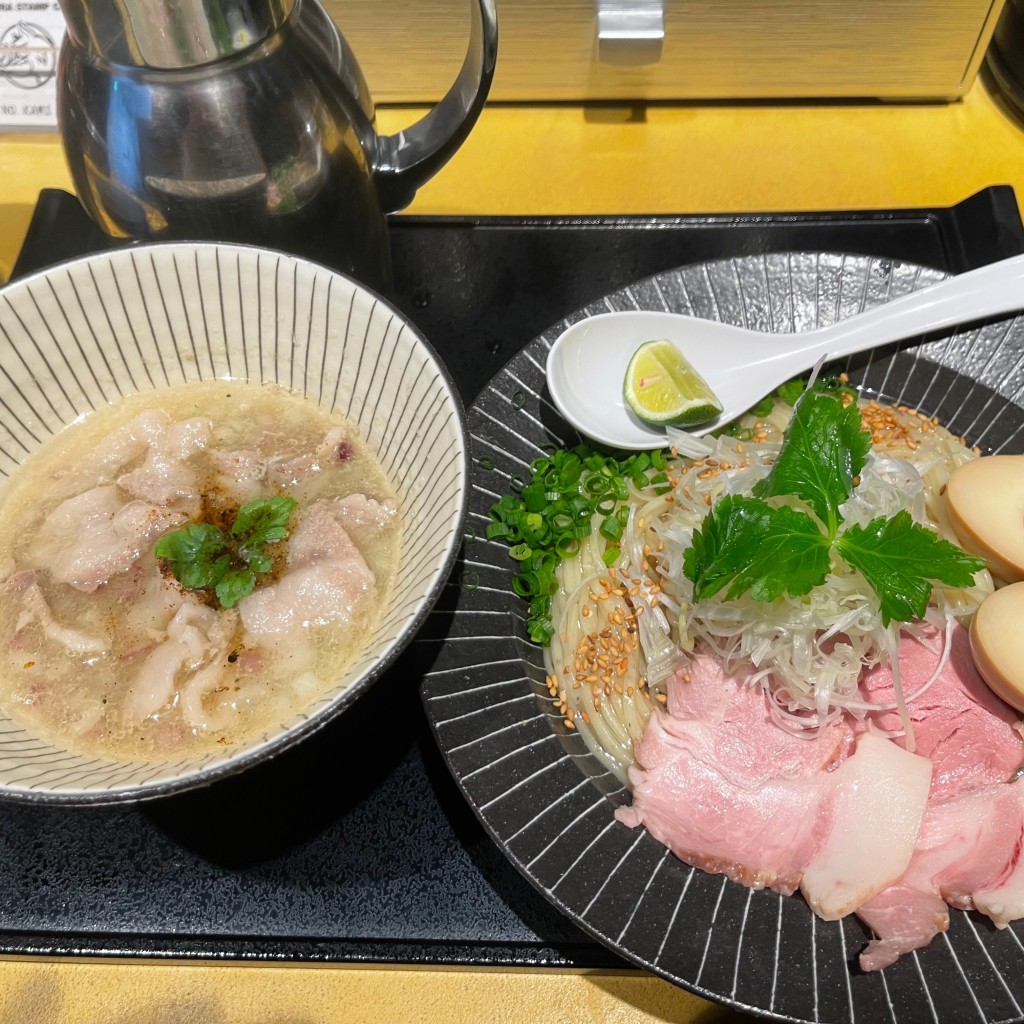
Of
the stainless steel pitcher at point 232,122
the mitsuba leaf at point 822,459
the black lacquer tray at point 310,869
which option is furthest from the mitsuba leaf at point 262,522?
the mitsuba leaf at point 822,459

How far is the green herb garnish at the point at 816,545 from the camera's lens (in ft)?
4.14

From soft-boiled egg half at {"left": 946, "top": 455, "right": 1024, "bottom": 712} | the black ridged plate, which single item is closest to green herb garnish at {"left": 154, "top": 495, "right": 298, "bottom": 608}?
the black ridged plate

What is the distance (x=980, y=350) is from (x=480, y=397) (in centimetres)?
94

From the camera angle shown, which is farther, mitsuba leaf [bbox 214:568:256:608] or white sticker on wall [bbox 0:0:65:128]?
white sticker on wall [bbox 0:0:65:128]

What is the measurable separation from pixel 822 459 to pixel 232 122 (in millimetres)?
1032

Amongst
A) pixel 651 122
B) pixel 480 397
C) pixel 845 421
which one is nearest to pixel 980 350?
pixel 845 421

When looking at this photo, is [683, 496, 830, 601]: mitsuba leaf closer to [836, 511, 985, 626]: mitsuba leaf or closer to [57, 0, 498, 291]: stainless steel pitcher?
[836, 511, 985, 626]: mitsuba leaf

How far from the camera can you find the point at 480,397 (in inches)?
62.9

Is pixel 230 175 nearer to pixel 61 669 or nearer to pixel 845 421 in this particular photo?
pixel 61 669

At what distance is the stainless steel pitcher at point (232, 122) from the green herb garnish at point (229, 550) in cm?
49

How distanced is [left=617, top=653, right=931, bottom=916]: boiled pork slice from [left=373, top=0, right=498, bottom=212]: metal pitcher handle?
3.47 ft

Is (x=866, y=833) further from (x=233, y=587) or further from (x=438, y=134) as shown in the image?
(x=438, y=134)

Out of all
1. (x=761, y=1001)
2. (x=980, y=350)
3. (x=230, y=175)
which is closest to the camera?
(x=761, y=1001)

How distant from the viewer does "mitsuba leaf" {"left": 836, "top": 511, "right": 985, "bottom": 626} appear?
1.25 metres
